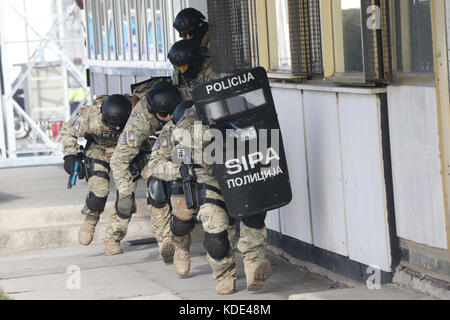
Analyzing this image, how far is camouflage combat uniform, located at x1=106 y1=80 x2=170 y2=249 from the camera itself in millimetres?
8961

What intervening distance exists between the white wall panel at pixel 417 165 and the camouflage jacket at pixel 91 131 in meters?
3.88

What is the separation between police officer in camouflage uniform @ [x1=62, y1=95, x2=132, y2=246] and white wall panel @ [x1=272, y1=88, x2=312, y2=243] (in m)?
1.89

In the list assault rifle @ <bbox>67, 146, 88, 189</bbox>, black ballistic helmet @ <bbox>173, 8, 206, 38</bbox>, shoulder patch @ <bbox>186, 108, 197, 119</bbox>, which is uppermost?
black ballistic helmet @ <bbox>173, 8, 206, 38</bbox>

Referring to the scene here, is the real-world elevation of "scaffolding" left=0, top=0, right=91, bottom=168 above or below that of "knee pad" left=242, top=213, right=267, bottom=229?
above

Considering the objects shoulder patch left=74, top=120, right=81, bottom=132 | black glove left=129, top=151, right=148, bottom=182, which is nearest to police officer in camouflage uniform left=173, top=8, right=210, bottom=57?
black glove left=129, top=151, right=148, bottom=182

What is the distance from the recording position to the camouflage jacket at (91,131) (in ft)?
32.3

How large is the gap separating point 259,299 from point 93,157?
11.2 ft

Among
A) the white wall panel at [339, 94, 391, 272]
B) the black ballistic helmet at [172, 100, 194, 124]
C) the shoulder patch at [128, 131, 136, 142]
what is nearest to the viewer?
the white wall panel at [339, 94, 391, 272]

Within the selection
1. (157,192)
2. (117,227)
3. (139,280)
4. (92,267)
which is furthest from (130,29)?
(139,280)

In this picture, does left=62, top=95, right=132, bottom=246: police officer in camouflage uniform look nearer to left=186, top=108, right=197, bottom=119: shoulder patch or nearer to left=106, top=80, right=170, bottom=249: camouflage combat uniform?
left=106, top=80, right=170, bottom=249: camouflage combat uniform

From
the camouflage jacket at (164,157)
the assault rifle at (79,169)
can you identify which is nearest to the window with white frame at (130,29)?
the assault rifle at (79,169)

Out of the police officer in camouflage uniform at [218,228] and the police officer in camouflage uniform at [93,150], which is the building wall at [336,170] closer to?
the police officer in camouflage uniform at [218,228]

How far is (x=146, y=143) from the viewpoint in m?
9.44

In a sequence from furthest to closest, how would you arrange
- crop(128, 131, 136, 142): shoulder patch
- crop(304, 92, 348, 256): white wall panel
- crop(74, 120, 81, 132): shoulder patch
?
crop(74, 120, 81, 132): shoulder patch → crop(128, 131, 136, 142): shoulder patch → crop(304, 92, 348, 256): white wall panel
